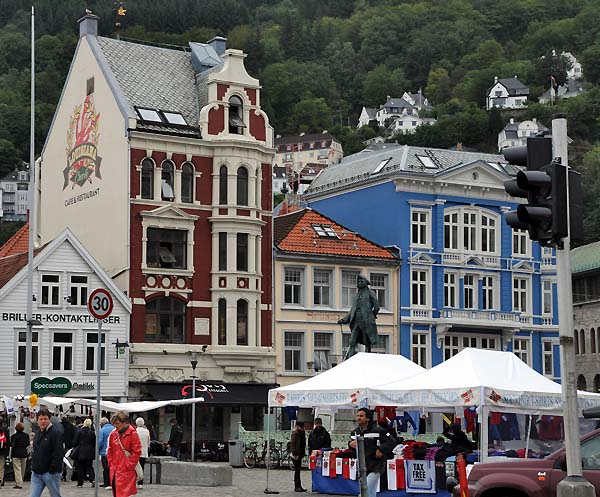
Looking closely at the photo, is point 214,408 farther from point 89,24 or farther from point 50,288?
point 89,24

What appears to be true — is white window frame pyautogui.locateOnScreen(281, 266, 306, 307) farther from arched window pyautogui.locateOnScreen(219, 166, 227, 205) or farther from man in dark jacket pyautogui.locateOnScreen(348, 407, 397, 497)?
man in dark jacket pyautogui.locateOnScreen(348, 407, 397, 497)

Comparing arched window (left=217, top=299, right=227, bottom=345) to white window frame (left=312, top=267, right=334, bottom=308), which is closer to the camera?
arched window (left=217, top=299, right=227, bottom=345)

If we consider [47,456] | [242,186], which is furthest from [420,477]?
[242,186]

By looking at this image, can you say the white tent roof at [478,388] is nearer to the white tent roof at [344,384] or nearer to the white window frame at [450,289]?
the white tent roof at [344,384]

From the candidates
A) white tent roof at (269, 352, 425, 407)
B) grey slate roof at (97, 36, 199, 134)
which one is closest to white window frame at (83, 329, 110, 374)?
grey slate roof at (97, 36, 199, 134)

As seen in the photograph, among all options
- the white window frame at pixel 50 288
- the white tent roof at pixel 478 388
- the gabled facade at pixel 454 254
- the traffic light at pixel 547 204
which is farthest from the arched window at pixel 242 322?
the traffic light at pixel 547 204

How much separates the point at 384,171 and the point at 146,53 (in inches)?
465

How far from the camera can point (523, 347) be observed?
206 feet

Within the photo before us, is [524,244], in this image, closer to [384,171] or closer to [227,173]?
[384,171]

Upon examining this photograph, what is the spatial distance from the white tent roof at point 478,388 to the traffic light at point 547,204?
13.7 meters

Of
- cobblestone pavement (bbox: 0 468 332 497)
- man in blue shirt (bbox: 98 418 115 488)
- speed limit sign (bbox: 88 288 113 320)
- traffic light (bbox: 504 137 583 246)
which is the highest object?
traffic light (bbox: 504 137 583 246)

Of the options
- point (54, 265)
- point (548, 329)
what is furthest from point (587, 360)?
point (54, 265)

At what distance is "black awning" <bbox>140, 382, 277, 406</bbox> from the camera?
5206cm

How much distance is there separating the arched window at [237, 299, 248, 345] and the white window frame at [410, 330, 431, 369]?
27.6 ft
